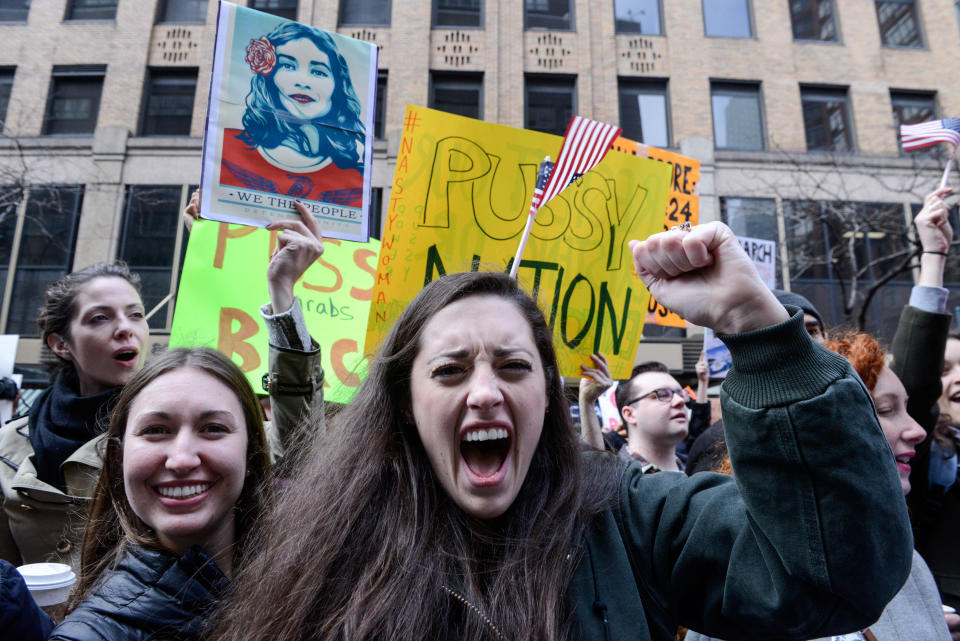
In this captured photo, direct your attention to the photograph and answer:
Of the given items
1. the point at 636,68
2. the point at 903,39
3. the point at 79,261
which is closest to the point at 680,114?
the point at 636,68

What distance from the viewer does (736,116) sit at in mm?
15953

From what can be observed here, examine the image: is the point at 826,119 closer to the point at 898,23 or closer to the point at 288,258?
the point at 898,23

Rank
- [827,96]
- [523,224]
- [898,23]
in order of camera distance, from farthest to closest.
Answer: [898,23]
[827,96]
[523,224]

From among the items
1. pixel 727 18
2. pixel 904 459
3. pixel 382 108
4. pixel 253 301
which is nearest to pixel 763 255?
pixel 904 459

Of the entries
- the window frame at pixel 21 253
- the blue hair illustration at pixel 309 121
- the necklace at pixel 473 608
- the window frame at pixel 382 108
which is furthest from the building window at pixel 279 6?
the necklace at pixel 473 608

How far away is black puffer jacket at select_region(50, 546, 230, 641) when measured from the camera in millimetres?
1518

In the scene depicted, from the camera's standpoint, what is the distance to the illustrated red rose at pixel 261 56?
2852 millimetres

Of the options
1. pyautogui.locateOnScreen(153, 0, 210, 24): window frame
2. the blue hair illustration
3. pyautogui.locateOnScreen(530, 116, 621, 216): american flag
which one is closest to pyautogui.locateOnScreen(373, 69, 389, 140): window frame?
pyautogui.locateOnScreen(153, 0, 210, 24): window frame

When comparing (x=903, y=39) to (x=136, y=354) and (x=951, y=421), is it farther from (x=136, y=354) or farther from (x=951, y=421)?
(x=136, y=354)

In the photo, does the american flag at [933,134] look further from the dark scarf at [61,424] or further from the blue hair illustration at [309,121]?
the dark scarf at [61,424]

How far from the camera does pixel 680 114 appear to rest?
15500mm

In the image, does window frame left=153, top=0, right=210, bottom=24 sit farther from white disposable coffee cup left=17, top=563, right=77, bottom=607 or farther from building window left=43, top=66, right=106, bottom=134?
white disposable coffee cup left=17, top=563, right=77, bottom=607

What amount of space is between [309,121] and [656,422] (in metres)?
2.83

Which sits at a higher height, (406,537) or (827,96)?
(827,96)
